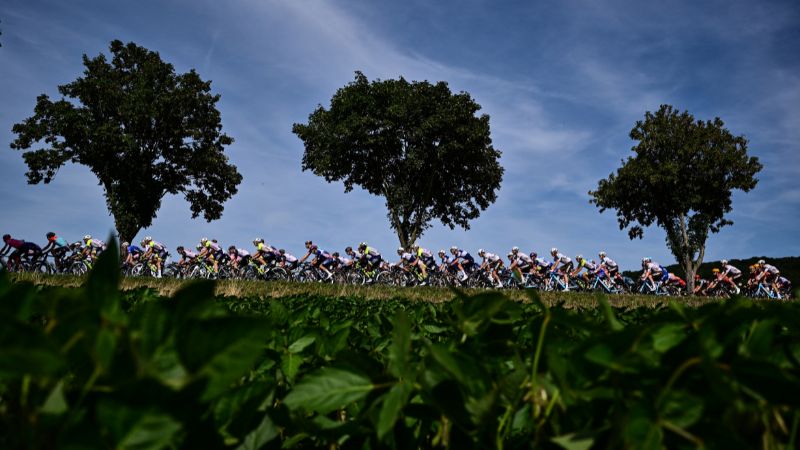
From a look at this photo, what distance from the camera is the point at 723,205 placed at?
121 ft

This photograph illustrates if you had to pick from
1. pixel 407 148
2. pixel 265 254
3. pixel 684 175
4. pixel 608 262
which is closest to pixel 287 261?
pixel 265 254

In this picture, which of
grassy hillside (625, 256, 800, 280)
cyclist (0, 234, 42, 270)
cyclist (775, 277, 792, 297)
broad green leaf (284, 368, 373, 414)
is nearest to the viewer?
broad green leaf (284, 368, 373, 414)

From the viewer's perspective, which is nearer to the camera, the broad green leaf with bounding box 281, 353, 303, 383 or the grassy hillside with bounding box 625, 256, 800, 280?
the broad green leaf with bounding box 281, 353, 303, 383

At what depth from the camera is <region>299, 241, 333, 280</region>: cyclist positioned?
2789 centimetres

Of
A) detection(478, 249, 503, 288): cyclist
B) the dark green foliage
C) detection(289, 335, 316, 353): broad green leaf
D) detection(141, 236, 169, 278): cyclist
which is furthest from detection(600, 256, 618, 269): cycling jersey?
detection(289, 335, 316, 353): broad green leaf

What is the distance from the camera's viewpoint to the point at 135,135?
35.6 meters

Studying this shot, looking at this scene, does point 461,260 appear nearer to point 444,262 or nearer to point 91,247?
point 444,262

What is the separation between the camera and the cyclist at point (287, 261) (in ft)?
94.1

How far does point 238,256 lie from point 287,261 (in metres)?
2.73

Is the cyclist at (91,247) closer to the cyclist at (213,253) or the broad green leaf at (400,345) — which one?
the cyclist at (213,253)

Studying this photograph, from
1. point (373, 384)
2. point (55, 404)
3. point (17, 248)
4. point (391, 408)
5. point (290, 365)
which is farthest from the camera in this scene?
point (17, 248)

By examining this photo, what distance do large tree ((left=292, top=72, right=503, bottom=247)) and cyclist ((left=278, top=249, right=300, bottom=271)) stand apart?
11.7 m

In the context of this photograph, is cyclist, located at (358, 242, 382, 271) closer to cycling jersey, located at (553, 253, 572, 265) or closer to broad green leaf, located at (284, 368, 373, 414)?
cycling jersey, located at (553, 253, 572, 265)

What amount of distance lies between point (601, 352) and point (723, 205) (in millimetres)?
42976
